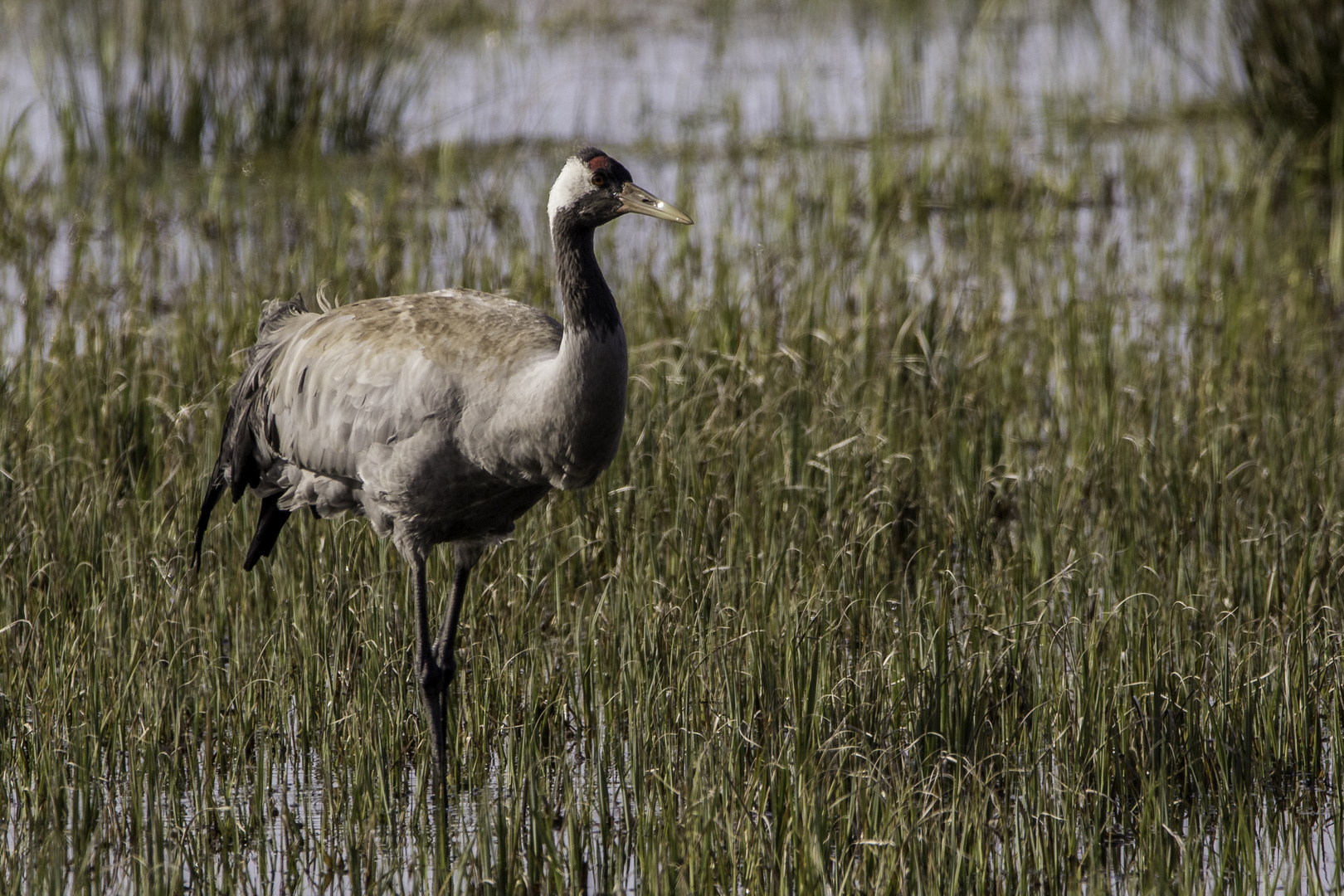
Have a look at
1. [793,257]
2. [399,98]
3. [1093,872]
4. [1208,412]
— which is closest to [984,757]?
[1093,872]

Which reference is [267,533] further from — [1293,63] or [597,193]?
[1293,63]

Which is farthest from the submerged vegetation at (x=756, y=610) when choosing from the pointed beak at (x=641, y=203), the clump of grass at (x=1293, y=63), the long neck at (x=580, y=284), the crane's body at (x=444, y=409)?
the clump of grass at (x=1293, y=63)

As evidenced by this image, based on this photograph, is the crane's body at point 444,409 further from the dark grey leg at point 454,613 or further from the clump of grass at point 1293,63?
the clump of grass at point 1293,63

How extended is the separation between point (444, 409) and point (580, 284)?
0.51m

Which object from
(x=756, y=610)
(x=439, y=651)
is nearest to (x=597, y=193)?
(x=756, y=610)

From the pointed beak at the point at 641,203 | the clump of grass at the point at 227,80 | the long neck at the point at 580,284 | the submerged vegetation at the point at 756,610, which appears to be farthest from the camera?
the clump of grass at the point at 227,80

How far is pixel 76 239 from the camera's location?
8.04 m

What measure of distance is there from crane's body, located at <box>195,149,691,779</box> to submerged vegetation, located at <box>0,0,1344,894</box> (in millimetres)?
283

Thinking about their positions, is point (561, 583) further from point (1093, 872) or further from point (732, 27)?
point (732, 27)

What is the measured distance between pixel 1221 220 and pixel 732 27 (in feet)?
23.2

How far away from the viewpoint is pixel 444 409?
4.16m

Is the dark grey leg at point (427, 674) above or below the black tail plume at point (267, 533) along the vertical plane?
below

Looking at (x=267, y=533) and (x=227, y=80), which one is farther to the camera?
(x=227, y=80)

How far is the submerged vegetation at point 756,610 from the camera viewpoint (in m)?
3.66
